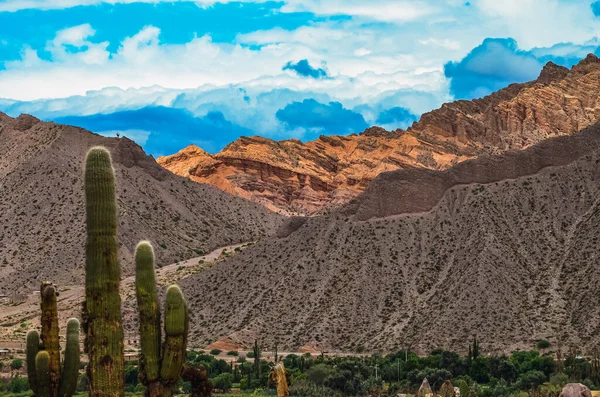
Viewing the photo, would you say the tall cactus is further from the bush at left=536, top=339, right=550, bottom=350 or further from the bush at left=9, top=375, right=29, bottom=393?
the bush at left=536, top=339, right=550, bottom=350

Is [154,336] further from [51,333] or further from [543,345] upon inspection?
[543,345]

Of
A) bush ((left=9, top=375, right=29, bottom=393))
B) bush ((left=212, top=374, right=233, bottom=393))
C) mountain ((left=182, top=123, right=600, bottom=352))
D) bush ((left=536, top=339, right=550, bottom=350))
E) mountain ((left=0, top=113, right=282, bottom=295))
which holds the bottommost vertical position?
bush ((left=212, top=374, right=233, bottom=393))

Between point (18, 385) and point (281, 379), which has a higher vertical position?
point (281, 379)

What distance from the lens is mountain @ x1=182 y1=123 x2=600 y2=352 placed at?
3091 inches

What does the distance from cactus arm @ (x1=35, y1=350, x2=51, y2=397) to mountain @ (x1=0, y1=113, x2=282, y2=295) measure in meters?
77.2

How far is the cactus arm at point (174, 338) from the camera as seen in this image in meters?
25.1

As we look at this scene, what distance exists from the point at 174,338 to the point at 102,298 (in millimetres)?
2113

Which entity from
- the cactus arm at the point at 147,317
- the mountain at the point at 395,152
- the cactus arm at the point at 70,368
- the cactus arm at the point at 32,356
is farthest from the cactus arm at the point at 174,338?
the mountain at the point at 395,152

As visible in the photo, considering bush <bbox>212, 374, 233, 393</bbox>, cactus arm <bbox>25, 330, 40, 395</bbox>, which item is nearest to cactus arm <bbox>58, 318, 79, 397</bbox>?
cactus arm <bbox>25, 330, 40, 395</bbox>

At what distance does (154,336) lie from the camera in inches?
990

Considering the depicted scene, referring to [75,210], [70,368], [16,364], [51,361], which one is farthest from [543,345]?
[75,210]

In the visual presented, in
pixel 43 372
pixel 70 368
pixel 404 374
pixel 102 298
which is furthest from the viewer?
pixel 404 374

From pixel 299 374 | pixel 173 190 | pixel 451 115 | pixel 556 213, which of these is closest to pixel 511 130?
pixel 451 115

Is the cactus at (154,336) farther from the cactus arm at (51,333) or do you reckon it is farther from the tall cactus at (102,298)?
the cactus arm at (51,333)
